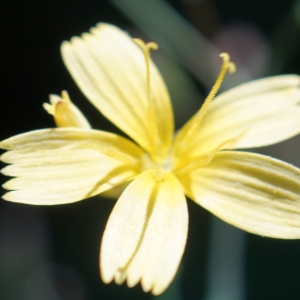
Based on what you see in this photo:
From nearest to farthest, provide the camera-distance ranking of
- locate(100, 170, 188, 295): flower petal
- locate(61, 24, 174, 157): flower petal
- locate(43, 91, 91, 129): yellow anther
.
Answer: locate(100, 170, 188, 295): flower petal → locate(43, 91, 91, 129): yellow anther → locate(61, 24, 174, 157): flower petal

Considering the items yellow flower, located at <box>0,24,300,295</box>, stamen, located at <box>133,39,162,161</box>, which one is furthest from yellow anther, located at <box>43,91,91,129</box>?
stamen, located at <box>133,39,162,161</box>

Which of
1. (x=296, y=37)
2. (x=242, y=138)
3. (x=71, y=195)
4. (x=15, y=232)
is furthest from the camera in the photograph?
(x=15, y=232)

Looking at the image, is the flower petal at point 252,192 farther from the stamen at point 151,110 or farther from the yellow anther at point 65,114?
the yellow anther at point 65,114

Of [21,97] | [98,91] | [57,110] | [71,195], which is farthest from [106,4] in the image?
[71,195]

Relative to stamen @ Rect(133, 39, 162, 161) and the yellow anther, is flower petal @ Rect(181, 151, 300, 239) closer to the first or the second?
stamen @ Rect(133, 39, 162, 161)

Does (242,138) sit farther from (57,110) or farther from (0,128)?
(0,128)

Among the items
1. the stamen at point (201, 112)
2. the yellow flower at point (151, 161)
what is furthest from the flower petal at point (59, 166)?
the stamen at point (201, 112)
